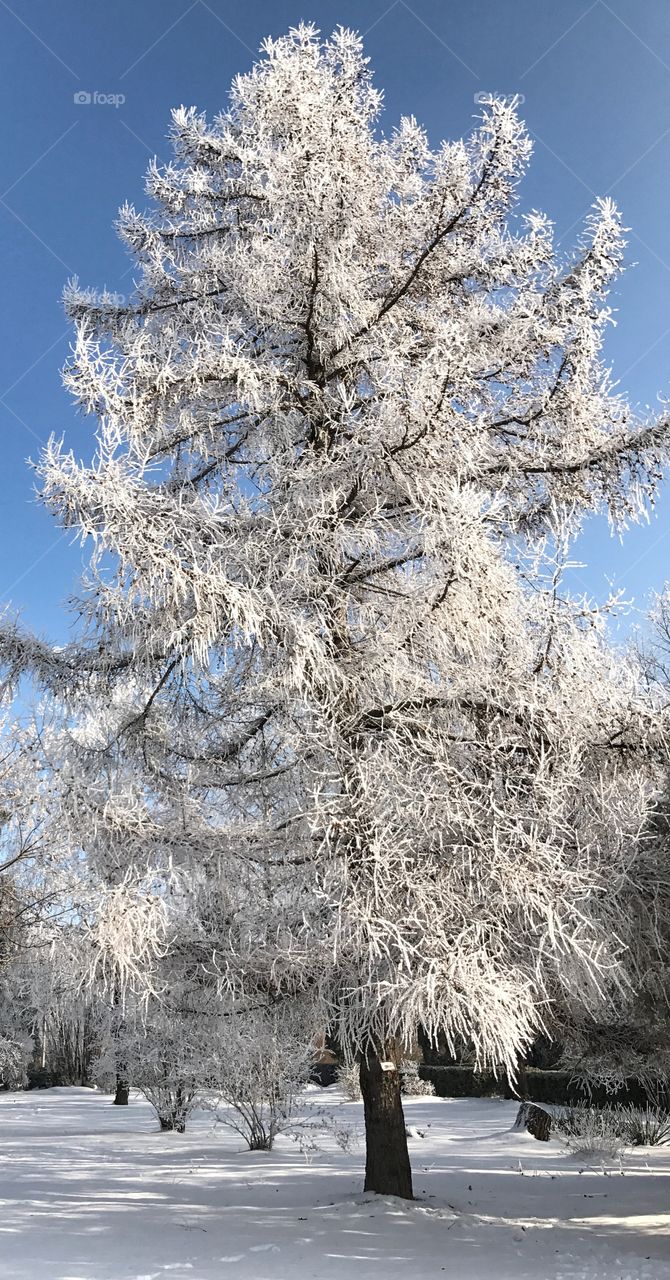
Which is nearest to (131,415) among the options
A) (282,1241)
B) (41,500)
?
(41,500)

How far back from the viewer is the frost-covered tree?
5.30 meters

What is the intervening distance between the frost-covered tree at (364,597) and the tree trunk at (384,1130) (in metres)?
0.03

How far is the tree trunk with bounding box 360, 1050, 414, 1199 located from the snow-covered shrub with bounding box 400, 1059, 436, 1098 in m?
15.0

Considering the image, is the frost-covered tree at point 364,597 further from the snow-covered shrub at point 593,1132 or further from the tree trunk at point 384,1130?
the snow-covered shrub at point 593,1132

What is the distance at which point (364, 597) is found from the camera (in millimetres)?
7152

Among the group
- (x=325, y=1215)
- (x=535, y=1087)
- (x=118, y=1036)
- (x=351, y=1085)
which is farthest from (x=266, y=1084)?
(x=351, y=1085)

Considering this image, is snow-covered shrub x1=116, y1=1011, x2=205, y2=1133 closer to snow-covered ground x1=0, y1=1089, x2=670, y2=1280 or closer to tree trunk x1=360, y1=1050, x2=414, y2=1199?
snow-covered ground x1=0, y1=1089, x2=670, y2=1280

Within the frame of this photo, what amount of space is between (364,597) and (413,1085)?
18107 millimetres

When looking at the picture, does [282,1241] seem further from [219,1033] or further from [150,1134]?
[150,1134]

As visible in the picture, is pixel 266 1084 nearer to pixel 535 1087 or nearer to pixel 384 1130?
pixel 384 1130

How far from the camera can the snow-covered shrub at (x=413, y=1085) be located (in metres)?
21.6

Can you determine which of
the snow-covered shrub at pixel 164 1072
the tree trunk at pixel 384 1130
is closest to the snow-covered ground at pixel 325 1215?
the tree trunk at pixel 384 1130

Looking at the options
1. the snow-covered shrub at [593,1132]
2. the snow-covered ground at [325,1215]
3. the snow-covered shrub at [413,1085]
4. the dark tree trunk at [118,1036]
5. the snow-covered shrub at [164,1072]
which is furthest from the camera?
the snow-covered shrub at [413,1085]

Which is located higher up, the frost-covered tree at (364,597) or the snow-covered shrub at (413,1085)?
the frost-covered tree at (364,597)
